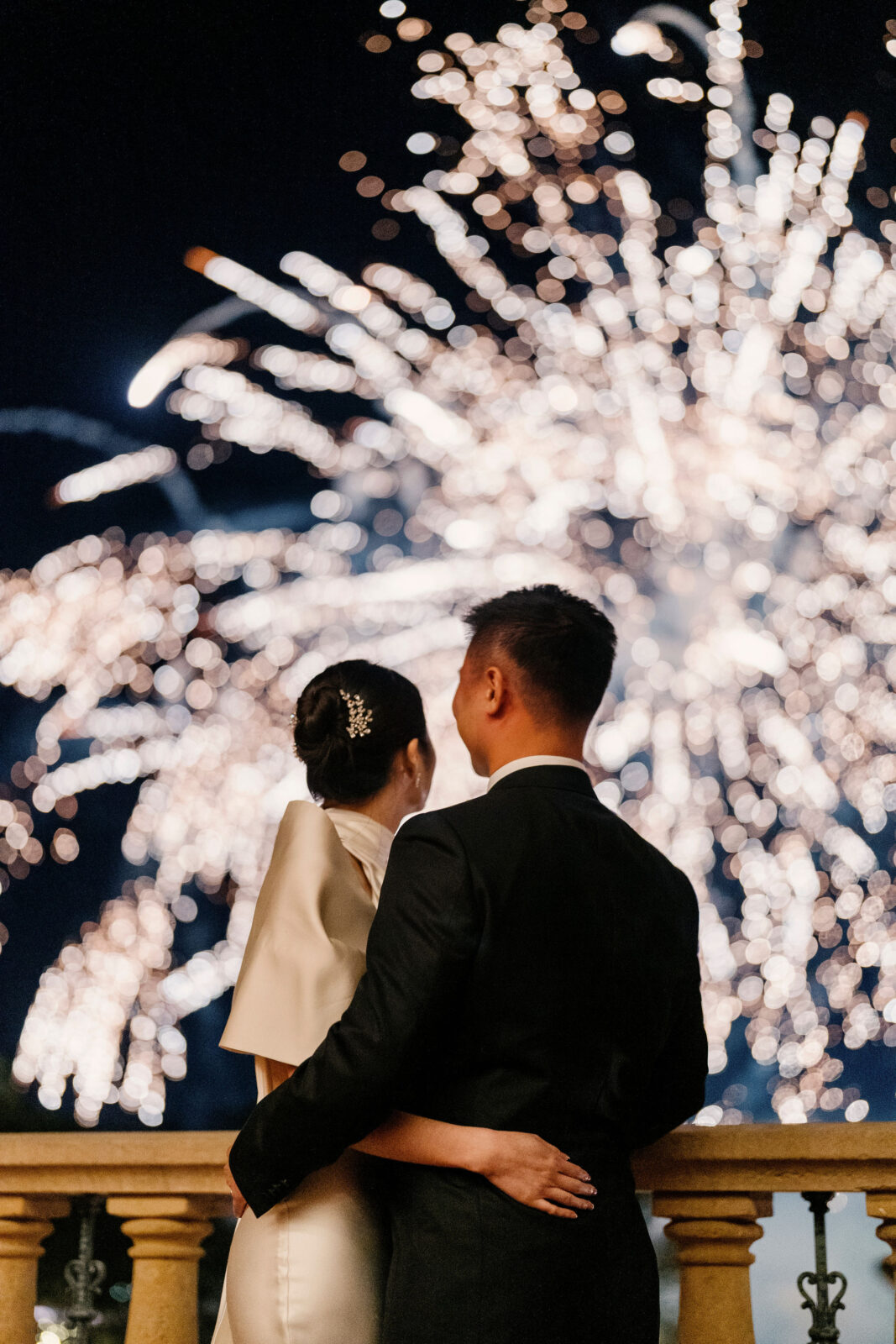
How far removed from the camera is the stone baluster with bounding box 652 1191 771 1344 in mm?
1953

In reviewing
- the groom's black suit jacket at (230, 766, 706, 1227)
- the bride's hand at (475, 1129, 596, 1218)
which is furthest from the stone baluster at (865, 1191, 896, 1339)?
the bride's hand at (475, 1129, 596, 1218)

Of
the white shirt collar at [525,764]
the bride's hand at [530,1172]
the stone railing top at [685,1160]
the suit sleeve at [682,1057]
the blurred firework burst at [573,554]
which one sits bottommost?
the stone railing top at [685,1160]

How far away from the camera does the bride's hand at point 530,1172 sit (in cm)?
155

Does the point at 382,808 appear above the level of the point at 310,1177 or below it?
above

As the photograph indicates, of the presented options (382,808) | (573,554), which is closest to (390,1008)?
(382,808)

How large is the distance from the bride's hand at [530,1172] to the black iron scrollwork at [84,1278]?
1.01m

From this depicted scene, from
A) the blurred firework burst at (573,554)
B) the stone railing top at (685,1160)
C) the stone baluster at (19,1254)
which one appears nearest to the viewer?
the stone railing top at (685,1160)

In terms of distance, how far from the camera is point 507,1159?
1.55 m

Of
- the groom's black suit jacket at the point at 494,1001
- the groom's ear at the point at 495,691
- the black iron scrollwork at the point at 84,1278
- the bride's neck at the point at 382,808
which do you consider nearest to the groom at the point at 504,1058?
the groom's black suit jacket at the point at 494,1001

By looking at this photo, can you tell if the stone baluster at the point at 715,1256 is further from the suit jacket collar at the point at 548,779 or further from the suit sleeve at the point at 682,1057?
the suit jacket collar at the point at 548,779

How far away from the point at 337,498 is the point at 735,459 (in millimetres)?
13372

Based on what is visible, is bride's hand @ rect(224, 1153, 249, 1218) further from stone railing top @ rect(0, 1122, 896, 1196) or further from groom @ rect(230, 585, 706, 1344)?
stone railing top @ rect(0, 1122, 896, 1196)

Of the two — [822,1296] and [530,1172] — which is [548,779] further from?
[822,1296]

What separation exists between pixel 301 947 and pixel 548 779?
14.0 inches
